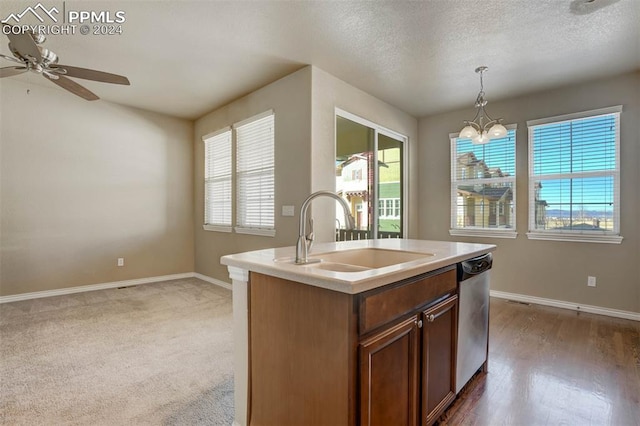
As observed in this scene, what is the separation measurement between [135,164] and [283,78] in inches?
112

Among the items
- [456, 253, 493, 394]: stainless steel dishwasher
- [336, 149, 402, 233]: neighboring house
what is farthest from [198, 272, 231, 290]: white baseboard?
[456, 253, 493, 394]: stainless steel dishwasher

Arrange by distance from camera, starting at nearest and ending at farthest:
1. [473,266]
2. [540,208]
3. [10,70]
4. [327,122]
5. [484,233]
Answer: [473,266], [10,70], [327,122], [540,208], [484,233]

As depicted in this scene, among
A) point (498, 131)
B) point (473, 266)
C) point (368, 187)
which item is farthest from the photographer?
point (368, 187)

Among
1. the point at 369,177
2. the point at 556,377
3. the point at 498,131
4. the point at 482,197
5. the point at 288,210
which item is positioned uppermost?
the point at 498,131

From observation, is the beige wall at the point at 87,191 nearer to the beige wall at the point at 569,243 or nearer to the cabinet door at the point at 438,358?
the beige wall at the point at 569,243

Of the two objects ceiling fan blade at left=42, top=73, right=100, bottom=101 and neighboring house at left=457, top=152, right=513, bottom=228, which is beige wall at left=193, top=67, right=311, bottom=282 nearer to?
ceiling fan blade at left=42, top=73, right=100, bottom=101

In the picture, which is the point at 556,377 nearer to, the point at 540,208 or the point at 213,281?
the point at 540,208

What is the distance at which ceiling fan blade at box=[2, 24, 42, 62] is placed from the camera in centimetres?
195

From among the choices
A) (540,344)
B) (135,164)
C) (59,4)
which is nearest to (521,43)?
(540,344)

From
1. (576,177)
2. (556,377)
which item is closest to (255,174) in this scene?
(556,377)

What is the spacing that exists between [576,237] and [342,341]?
13.0 ft

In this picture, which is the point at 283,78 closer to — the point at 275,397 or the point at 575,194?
the point at 275,397

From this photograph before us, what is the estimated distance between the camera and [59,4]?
236 cm

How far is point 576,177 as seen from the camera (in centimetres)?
367
